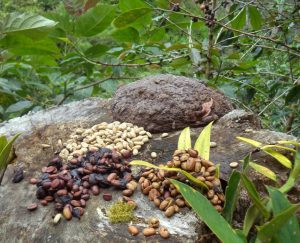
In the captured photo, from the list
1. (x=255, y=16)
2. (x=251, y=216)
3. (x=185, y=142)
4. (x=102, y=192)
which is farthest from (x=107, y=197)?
(x=255, y=16)

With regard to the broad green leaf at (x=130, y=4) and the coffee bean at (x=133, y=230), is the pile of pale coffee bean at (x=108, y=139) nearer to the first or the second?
the coffee bean at (x=133, y=230)

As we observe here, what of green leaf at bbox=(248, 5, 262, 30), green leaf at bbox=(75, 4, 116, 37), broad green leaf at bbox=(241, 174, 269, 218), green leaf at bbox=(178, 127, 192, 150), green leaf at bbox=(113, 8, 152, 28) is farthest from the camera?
green leaf at bbox=(248, 5, 262, 30)

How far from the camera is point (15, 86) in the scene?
2008mm

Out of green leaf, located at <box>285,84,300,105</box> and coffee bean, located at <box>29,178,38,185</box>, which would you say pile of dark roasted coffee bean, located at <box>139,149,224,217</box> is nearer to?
coffee bean, located at <box>29,178,38,185</box>

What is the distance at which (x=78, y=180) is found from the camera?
121cm

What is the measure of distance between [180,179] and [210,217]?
290 mm

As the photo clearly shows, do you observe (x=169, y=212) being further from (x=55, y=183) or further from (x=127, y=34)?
(x=127, y=34)

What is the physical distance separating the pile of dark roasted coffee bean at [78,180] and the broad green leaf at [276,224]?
0.43 m

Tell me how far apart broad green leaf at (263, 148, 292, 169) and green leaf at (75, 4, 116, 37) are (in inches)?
34.0

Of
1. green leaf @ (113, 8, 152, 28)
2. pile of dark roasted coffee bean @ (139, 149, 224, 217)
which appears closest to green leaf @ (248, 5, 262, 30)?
green leaf @ (113, 8, 152, 28)

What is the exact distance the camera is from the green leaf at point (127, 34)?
191 cm

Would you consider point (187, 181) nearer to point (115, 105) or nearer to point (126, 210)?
point (126, 210)

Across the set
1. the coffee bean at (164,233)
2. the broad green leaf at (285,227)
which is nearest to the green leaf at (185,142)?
the coffee bean at (164,233)

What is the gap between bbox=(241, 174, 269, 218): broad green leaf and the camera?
0.89 meters
